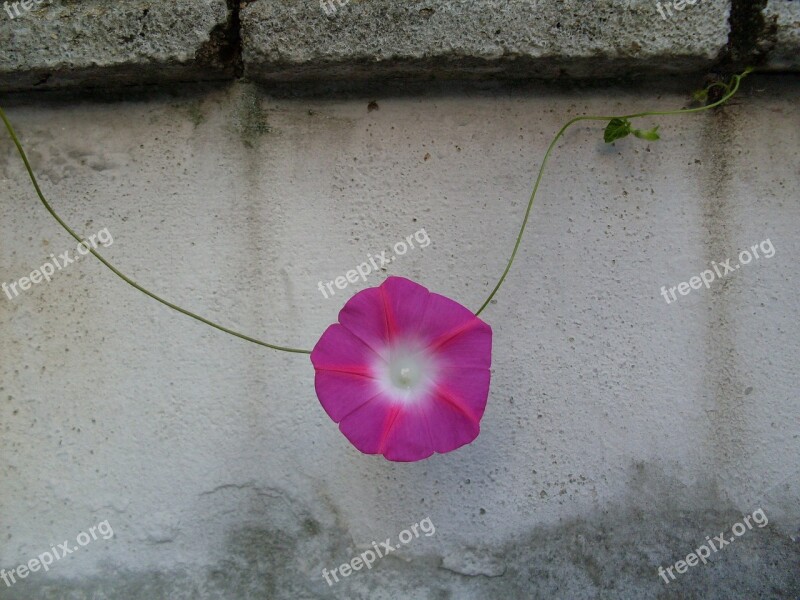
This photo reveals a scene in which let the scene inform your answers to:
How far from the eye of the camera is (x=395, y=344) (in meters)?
1.30

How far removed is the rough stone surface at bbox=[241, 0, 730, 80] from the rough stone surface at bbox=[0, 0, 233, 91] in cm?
10

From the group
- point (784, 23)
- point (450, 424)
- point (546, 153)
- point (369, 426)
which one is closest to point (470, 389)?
point (450, 424)

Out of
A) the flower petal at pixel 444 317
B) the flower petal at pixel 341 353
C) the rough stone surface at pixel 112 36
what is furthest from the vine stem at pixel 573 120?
the rough stone surface at pixel 112 36

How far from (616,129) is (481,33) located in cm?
35

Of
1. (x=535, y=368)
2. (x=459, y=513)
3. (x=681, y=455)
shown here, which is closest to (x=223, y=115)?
(x=535, y=368)

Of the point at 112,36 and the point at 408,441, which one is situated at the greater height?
the point at 112,36

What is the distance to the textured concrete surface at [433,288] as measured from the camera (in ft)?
4.71

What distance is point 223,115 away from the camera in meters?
1.51

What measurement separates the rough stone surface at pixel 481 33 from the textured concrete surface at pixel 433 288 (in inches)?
5.2

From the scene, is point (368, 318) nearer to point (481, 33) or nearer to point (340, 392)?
point (340, 392)

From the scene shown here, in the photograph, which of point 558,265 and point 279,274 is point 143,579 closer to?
point 279,274

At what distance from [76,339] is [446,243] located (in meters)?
0.85

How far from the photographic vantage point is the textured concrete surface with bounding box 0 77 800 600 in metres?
1.43

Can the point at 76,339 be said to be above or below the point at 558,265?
above
